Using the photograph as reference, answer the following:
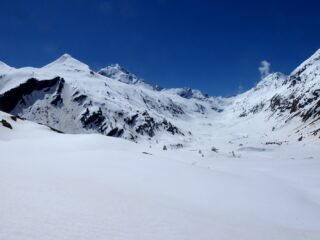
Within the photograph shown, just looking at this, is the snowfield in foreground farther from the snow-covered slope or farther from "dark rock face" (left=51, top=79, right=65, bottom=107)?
"dark rock face" (left=51, top=79, right=65, bottom=107)

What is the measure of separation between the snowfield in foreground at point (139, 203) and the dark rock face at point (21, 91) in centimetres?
16912

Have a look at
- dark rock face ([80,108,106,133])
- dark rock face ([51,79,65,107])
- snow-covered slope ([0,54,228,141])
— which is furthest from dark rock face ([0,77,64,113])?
dark rock face ([80,108,106,133])

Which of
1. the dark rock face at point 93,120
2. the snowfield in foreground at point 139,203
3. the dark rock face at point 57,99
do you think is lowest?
the snowfield in foreground at point 139,203

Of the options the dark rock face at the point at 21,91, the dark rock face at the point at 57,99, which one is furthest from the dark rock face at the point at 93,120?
the dark rock face at the point at 21,91

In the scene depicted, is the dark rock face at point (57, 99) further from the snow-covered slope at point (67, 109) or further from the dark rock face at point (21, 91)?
the dark rock face at point (21, 91)

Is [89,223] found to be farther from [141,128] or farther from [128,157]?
[141,128]

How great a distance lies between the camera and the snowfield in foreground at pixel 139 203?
10.7 meters

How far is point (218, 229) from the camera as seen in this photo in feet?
42.8

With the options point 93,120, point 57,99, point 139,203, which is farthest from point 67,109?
point 139,203

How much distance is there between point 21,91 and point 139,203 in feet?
625

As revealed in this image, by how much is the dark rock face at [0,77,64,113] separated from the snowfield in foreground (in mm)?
169120

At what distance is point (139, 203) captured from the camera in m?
14.9

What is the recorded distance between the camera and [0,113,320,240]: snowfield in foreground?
10672 millimetres

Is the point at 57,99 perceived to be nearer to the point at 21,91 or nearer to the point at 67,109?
the point at 67,109
